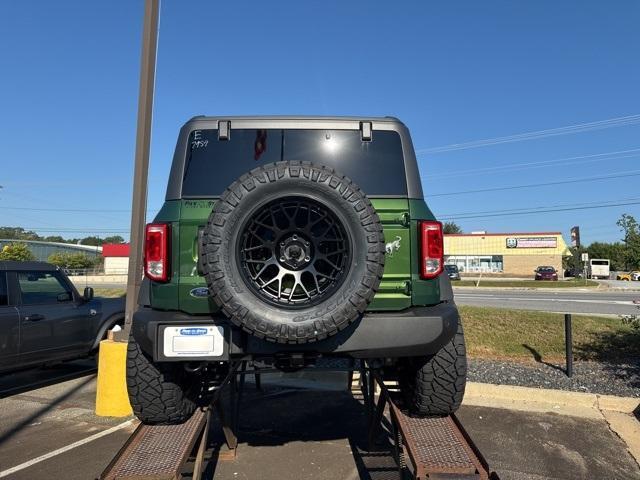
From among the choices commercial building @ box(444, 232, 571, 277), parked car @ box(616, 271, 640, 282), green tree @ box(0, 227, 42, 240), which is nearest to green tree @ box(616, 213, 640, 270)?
parked car @ box(616, 271, 640, 282)

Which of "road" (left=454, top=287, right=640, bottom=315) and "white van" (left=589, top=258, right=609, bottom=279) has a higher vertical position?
Answer: "white van" (left=589, top=258, right=609, bottom=279)

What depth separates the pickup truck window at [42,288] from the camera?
6605mm

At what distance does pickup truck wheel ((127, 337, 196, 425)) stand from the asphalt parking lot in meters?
0.83

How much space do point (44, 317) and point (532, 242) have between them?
5824cm

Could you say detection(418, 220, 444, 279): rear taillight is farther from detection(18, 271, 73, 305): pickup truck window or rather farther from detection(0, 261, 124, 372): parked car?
detection(18, 271, 73, 305): pickup truck window

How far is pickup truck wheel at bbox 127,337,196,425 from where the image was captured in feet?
10.5

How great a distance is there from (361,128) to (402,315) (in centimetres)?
126

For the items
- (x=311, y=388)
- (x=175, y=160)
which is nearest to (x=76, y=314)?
(x=311, y=388)

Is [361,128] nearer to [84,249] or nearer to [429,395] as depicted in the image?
[429,395]

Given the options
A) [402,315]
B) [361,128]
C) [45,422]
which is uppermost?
[361,128]

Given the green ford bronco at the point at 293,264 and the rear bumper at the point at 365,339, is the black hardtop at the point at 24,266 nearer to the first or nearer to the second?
the green ford bronco at the point at 293,264

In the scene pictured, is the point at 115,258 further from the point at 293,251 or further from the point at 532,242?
the point at 293,251

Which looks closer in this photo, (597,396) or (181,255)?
(181,255)

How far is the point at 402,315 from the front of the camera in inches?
115
